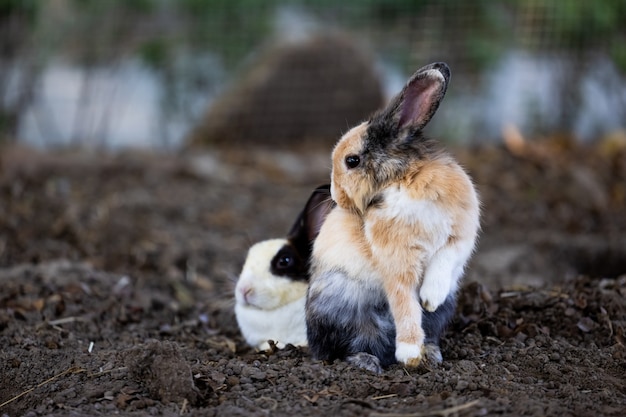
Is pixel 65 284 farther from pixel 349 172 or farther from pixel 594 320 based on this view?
pixel 594 320

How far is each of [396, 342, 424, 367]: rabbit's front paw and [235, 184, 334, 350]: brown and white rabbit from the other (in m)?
0.95

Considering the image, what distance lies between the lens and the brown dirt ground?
342 cm

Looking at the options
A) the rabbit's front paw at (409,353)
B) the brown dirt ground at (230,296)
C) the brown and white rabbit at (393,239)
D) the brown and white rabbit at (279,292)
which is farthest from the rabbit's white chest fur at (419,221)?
the brown and white rabbit at (279,292)

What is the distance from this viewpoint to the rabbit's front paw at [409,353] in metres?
3.51

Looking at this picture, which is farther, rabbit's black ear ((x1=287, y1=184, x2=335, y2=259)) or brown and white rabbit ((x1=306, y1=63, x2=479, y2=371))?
rabbit's black ear ((x1=287, y1=184, x2=335, y2=259))

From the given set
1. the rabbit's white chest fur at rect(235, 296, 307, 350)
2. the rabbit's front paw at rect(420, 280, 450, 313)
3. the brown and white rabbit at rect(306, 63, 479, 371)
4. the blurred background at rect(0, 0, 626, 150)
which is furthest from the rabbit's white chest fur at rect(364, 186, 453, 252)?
the blurred background at rect(0, 0, 626, 150)

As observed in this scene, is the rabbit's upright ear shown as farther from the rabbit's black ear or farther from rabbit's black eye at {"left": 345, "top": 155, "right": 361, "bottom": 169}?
the rabbit's black ear

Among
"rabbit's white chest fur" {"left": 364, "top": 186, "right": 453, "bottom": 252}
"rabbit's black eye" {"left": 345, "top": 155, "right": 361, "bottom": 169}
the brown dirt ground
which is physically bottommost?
the brown dirt ground

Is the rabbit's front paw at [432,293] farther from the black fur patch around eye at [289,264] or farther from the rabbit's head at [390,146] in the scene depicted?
the black fur patch around eye at [289,264]

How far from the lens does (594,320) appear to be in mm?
4352

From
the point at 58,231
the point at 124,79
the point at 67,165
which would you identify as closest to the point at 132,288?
the point at 58,231

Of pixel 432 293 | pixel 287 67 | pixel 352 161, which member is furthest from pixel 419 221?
pixel 287 67

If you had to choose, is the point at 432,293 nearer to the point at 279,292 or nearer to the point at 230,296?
the point at 279,292

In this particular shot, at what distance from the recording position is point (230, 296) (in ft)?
18.4
